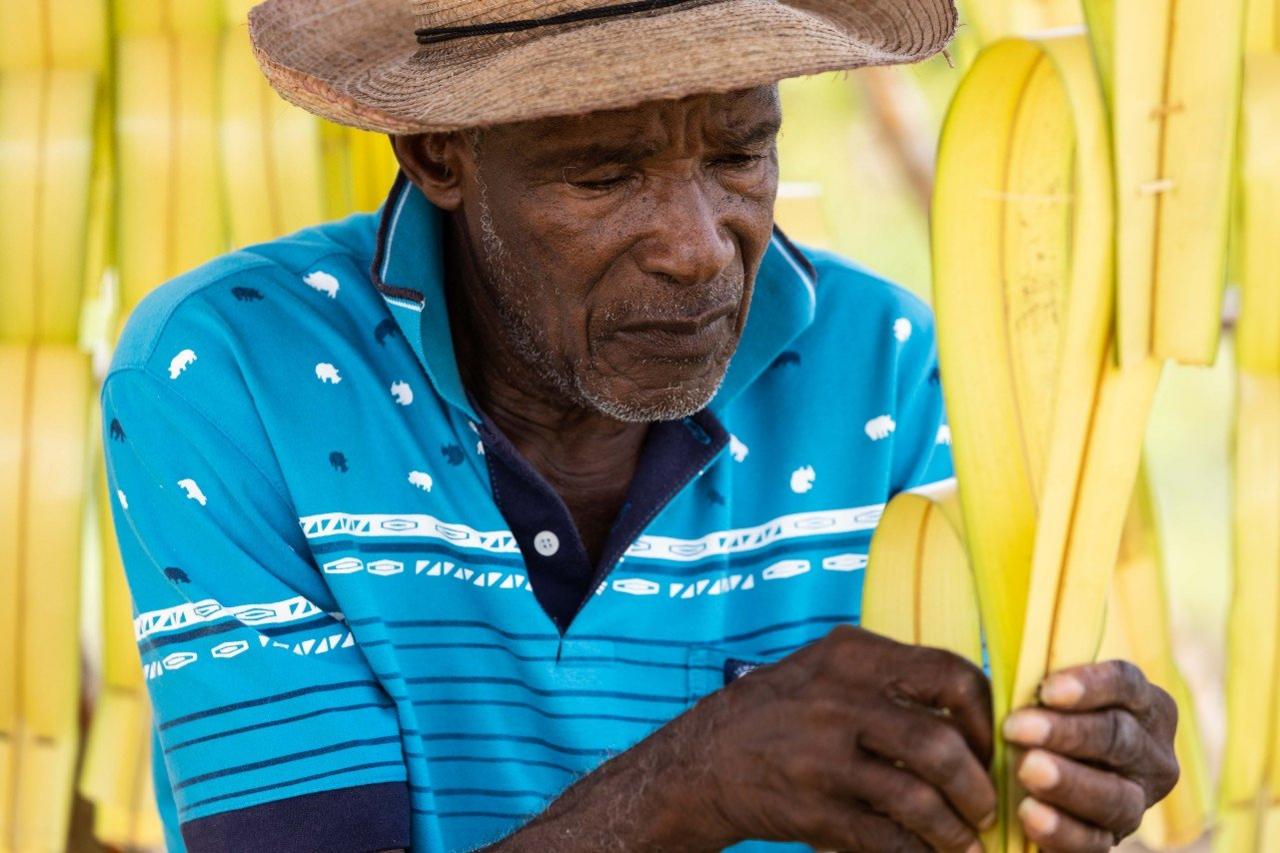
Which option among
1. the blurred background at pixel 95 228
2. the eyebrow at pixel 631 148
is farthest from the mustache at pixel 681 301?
the blurred background at pixel 95 228

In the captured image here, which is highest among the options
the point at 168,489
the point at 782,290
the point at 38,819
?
the point at 782,290

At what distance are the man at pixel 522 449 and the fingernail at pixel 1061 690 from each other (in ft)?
0.57

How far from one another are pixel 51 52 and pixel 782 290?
39.8 inches

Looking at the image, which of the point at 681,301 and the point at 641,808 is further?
the point at 681,301

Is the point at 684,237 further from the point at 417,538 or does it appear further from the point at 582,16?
the point at 417,538

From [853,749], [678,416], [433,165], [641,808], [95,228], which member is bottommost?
[641,808]

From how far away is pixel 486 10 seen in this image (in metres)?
1.47

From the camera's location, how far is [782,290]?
178 centimetres

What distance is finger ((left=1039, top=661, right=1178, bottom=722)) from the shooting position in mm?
1038

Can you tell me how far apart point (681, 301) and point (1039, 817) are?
0.57 metres

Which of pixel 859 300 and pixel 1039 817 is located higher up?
pixel 859 300

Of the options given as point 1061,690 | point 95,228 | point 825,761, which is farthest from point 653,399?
point 95,228

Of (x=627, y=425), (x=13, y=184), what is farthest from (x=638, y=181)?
(x=13, y=184)

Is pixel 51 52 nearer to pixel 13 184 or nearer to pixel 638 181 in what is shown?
pixel 13 184
